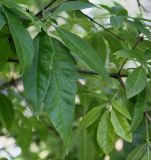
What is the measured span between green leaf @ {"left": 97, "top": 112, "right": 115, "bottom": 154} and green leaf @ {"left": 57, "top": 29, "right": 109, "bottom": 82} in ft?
0.49

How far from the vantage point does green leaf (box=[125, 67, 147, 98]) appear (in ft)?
2.47

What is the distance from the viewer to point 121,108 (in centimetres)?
81

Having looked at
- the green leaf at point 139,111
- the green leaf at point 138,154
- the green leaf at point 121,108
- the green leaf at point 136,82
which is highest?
the green leaf at point 136,82

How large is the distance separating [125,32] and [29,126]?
0.44 metres

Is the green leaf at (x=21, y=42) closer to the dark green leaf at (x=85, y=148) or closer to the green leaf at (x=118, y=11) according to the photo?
the green leaf at (x=118, y=11)

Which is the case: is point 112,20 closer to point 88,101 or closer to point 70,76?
point 70,76

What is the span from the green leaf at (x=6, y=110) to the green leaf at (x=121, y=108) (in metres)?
0.39

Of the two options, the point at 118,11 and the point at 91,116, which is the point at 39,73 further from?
the point at 118,11

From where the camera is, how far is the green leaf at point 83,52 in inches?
27.1

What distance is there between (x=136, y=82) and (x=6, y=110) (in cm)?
48

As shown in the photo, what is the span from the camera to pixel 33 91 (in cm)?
68

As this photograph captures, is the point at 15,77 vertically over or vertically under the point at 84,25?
under

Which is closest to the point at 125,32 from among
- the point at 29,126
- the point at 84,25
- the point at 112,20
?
the point at 84,25

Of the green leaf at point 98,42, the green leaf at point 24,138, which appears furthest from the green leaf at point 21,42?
the green leaf at point 24,138
